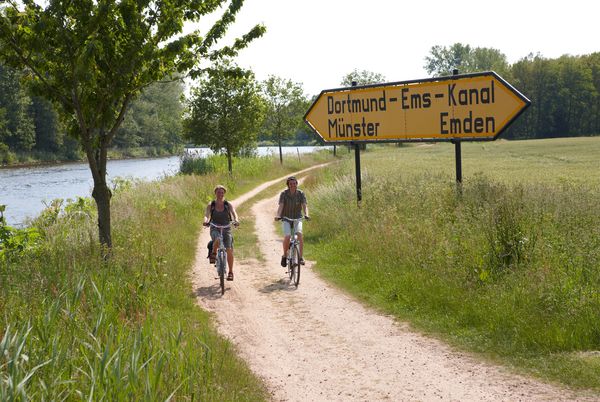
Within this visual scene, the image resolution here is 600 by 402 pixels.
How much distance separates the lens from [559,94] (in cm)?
8344

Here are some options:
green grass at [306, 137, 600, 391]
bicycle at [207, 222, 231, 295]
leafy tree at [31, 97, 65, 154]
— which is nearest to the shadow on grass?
bicycle at [207, 222, 231, 295]

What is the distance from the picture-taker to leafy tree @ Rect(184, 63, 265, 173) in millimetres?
31688

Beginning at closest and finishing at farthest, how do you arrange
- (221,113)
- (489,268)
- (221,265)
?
(489,268) < (221,265) < (221,113)

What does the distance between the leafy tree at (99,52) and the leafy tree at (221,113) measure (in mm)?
20785

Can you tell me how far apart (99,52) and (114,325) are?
4.84 metres

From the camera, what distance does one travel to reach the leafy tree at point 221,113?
3169 centimetres

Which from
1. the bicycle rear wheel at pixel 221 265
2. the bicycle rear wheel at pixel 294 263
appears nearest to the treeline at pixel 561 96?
the bicycle rear wheel at pixel 294 263

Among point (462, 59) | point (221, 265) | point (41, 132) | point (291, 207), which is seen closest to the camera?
point (221, 265)

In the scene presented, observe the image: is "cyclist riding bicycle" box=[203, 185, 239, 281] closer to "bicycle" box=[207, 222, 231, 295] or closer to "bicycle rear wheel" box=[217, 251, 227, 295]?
Result: "bicycle" box=[207, 222, 231, 295]

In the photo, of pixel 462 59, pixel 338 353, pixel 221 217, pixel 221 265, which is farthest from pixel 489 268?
pixel 462 59

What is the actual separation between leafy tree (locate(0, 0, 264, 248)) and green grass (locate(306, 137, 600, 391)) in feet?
16.2

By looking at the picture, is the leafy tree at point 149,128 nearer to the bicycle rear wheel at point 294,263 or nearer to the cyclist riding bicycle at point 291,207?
the cyclist riding bicycle at point 291,207

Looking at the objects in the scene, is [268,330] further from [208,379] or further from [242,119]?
[242,119]

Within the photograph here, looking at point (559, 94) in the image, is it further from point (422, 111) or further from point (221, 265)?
point (221, 265)
